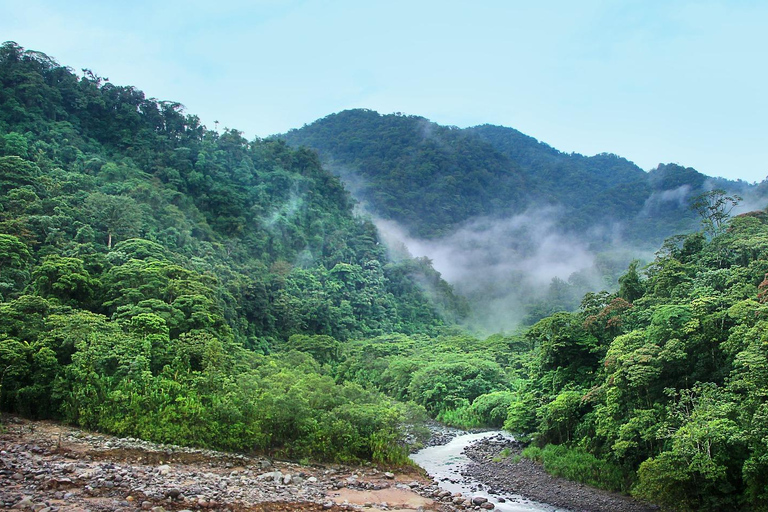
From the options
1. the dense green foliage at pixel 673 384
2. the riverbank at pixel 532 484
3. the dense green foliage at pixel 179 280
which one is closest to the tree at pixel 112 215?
the dense green foliage at pixel 179 280

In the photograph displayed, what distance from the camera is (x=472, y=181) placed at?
146 meters

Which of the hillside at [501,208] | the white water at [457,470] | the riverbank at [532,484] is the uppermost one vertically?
the hillside at [501,208]

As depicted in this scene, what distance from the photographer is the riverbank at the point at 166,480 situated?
48.6 feet

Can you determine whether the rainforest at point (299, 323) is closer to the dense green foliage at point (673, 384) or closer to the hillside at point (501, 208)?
the dense green foliage at point (673, 384)

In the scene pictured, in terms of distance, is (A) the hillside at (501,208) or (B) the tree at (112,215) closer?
(B) the tree at (112,215)

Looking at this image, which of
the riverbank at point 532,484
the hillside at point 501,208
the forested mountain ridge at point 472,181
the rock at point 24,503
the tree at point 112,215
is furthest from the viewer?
the forested mountain ridge at point 472,181

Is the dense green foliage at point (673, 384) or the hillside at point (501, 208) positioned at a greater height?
the hillside at point (501, 208)

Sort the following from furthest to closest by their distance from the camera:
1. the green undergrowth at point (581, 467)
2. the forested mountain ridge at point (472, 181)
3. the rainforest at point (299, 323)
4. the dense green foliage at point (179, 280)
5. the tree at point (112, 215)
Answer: the forested mountain ridge at point (472, 181)
the tree at point (112, 215)
the dense green foliage at point (179, 280)
the green undergrowth at point (581, 467)
the rainforest at point (299, 323)

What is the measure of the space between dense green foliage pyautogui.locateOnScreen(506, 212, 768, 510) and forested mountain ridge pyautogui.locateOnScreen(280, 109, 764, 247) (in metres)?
93.0

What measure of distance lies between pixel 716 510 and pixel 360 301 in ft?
179

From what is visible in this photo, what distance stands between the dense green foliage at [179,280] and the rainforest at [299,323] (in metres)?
0.15

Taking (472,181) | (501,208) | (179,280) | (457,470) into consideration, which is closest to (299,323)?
(179,280)

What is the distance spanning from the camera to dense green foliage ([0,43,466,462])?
23.3 meters

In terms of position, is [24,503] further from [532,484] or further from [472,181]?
[472,181]
